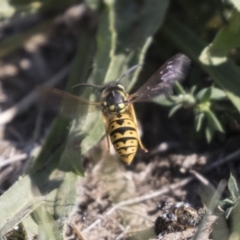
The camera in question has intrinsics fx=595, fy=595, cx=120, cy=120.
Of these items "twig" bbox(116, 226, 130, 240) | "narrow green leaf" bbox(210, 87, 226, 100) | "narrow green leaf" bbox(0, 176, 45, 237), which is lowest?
"twig" bbox(116, 226, 130, 240)

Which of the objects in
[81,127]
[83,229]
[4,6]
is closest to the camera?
[83,229]

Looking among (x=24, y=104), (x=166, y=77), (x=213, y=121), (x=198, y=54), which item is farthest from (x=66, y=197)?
(x=198, y=54)

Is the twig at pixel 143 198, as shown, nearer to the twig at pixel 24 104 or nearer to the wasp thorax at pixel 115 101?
the wasp thorax at pixel 115 101

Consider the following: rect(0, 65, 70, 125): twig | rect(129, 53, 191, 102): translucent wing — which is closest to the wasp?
A: rect(129, 53, 191, 102): translucent wing

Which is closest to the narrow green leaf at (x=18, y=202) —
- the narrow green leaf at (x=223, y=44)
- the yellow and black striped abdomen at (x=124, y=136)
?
the yellow and black striped abdomen at (x=124, y=136)

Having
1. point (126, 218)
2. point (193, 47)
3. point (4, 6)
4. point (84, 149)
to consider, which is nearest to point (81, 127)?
point (84, 149)

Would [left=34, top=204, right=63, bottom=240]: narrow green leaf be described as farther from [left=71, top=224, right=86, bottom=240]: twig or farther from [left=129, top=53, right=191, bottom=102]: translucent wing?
[left=129, top=53, right=191, bottom=102]: translucent wing

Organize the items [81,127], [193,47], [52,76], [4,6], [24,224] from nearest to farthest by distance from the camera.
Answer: [24,224] < [81,127] < [193,47] < [4,6] < [52,76]

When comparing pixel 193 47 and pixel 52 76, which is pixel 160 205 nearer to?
pixel 193 47
